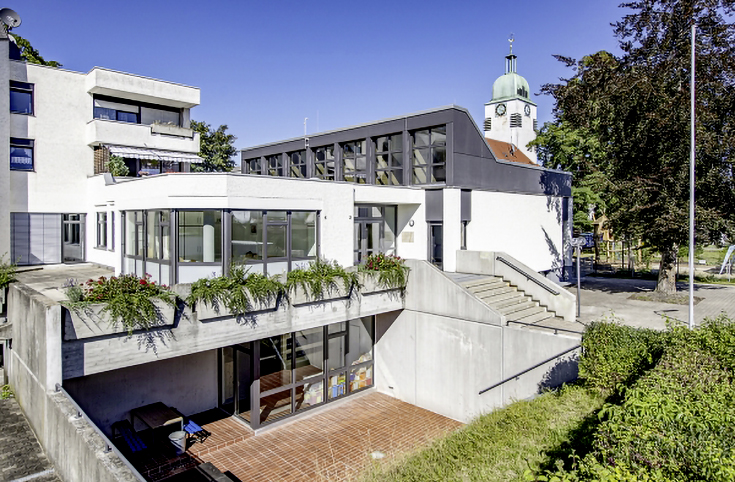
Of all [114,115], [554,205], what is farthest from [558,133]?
[114,115]

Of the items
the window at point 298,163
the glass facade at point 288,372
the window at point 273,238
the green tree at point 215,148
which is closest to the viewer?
the window at point 273,238

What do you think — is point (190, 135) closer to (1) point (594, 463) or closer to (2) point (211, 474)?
(2) point (211, 474)

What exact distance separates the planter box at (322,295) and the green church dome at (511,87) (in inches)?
2050

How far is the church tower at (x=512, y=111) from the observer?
58219 mm

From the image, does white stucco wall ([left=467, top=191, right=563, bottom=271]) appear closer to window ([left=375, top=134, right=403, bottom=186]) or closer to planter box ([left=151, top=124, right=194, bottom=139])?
window ([left=375, top=134, right=403, bottom=186])

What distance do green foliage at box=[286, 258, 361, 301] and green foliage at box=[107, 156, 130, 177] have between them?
11208mm

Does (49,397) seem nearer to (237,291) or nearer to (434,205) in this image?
(237,291)

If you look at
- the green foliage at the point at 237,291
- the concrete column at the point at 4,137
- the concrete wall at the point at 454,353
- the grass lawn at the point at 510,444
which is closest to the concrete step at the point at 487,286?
the concrete wall at the point at 454,353

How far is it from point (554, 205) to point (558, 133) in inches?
281

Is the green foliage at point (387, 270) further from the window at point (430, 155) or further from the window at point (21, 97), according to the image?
the window at point (21, 97)

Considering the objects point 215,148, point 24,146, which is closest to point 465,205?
point 24,146

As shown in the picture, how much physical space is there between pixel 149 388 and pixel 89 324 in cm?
463

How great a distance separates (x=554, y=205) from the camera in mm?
24250

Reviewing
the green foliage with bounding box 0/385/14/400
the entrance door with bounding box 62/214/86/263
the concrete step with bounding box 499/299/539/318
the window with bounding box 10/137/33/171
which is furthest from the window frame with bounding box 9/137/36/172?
the concrete step with bounding box 499/299/539/318
